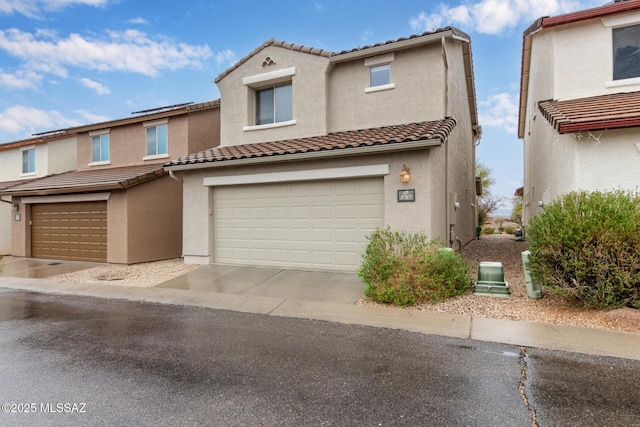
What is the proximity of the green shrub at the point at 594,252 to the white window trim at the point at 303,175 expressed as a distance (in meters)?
3.95

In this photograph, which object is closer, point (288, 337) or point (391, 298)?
point (288, 337)

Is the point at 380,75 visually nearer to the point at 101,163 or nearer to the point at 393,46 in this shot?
the point at 393,46

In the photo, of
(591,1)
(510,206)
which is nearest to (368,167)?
(591,1)

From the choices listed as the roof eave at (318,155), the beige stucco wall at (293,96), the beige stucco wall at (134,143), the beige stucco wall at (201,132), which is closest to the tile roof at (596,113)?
the roof eave at (318,155)

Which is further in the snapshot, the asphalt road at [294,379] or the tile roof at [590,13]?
the tile roof at [590,13]

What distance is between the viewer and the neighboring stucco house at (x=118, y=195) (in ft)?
40.2

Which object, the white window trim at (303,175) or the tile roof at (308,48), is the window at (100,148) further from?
the white window trim at (303,175)

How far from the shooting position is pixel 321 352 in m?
4.49

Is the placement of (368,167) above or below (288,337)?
above

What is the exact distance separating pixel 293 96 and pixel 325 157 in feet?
11.4

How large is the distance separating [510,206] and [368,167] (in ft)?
88.1

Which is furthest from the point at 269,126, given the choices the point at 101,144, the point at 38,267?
the point at 38,267

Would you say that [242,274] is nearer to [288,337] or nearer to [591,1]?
[288,337]

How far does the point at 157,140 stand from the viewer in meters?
14.5
